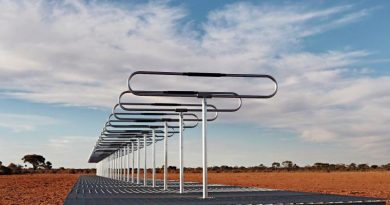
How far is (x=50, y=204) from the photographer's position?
61.2 ft

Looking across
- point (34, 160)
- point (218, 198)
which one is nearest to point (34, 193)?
point (218, 198)

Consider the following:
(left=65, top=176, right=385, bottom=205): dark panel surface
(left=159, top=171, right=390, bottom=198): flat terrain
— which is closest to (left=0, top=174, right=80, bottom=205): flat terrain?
(left=65, top=176, right=385, bottom=205): dark panel surface

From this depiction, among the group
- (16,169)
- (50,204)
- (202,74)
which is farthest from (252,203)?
Answer: (16,169)

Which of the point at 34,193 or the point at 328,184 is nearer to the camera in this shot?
the point at 34,193

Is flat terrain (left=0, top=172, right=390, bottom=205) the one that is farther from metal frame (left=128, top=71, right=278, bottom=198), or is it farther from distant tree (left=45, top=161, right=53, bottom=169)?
distant tree (left=45, top=161, right=53, bottom=169)

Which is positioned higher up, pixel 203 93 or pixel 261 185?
pixel 203 93

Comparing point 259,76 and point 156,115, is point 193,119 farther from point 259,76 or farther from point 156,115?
point 259,76

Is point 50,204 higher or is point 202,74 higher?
point 202,74

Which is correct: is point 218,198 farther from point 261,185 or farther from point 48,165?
point 48,165

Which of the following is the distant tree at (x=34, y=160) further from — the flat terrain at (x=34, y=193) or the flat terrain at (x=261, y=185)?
the flat terrain at (x=34, y=193)

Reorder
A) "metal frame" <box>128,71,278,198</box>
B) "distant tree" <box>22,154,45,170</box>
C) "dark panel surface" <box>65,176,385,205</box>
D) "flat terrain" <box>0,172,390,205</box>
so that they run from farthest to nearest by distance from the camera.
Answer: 1. "distant tree" <box>22,154,45,170</box>
2. "flat terrain" <box>0,172,390,205</box>
3. "metal frame" <box>128,71,278,198</box>
4. "dark panel surface" <box>65,176,385,205</box>

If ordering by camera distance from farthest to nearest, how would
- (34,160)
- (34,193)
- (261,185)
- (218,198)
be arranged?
(34,160)
(261,185)
(34,193)
(218,198)

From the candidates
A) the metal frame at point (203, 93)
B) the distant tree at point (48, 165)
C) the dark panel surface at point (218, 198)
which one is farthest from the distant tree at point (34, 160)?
the metal frame at point (203, 93)

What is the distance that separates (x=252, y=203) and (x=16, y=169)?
92.5 m
